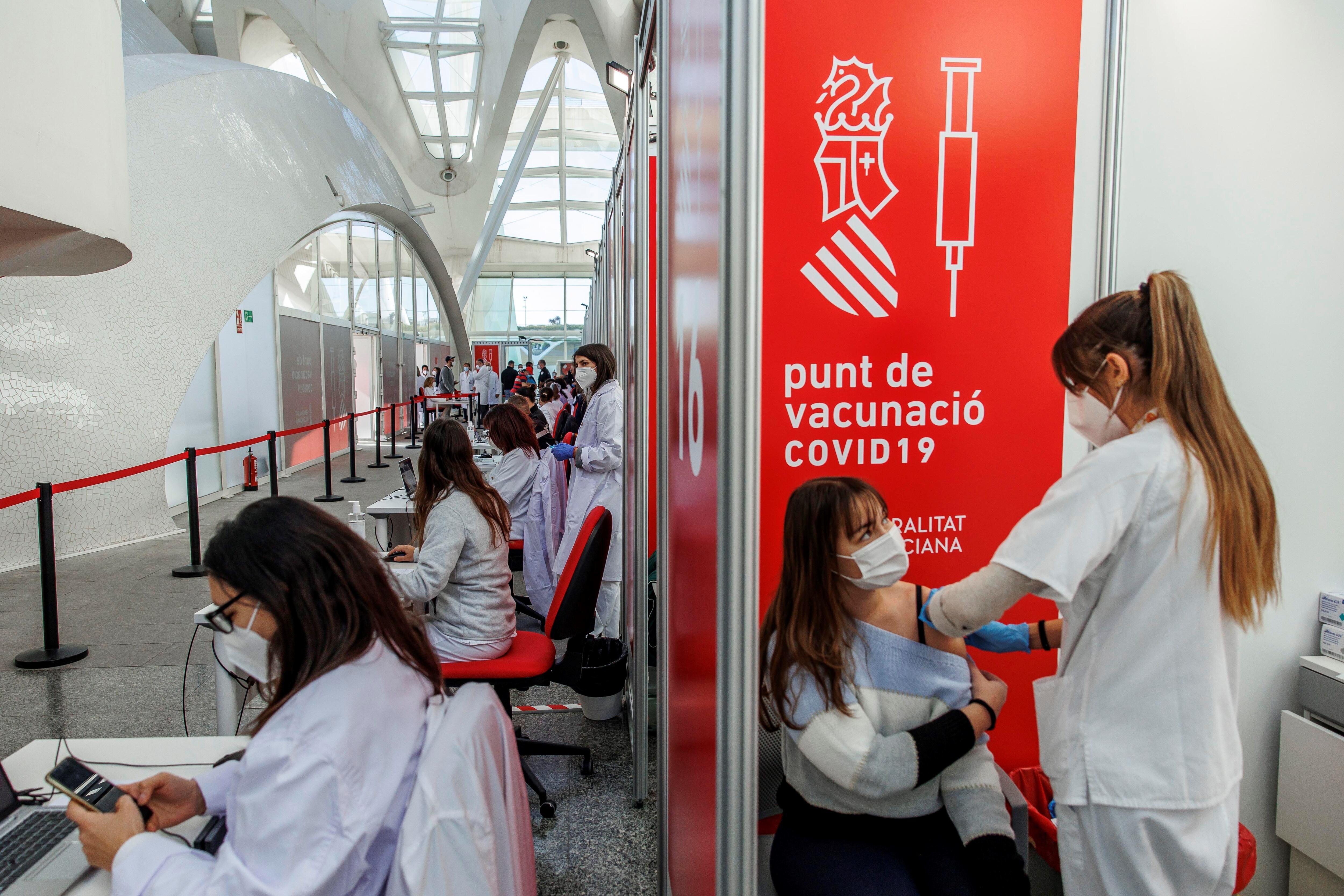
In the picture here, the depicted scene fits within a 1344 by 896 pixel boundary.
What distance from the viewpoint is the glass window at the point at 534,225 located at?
32.9 m

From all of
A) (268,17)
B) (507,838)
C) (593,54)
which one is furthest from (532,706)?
(593,54)

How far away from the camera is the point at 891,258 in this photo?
1781mm

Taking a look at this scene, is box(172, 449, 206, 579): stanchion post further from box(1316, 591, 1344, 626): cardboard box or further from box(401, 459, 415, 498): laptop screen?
box(1316, 591, 1344, 626): cardboard box

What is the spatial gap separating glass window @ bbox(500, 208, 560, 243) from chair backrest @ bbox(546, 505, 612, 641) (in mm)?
31839

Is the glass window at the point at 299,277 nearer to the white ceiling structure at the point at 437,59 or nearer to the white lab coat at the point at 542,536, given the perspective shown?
the white ceiling structure at the point at 437,59

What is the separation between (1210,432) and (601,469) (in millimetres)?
3257

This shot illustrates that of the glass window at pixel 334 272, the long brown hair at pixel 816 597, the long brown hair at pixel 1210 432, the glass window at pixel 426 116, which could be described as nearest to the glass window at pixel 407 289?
the glass window at pixel 334 272

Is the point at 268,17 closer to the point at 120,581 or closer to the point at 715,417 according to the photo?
the point at 120,581

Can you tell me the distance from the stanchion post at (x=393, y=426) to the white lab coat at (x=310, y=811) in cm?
1115

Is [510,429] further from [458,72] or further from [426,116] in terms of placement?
[426,116]

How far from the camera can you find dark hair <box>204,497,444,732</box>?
4.15ft

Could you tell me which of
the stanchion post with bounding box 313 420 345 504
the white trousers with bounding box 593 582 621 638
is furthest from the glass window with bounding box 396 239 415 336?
the white trousers with bounding box 593 582 621 638

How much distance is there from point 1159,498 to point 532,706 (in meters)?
3.04

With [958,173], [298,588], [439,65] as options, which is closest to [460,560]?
[298,588]
